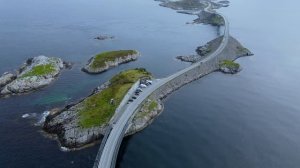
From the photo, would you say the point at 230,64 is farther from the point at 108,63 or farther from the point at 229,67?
the point at 108,63

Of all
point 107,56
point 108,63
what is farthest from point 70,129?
point 107,56

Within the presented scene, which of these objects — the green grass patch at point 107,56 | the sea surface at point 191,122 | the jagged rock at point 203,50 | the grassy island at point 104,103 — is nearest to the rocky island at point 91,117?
the grassy island at point 104,103

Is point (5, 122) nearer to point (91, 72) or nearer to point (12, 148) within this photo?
point (12, 148)

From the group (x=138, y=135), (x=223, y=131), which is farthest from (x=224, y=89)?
(x=138, y=135)

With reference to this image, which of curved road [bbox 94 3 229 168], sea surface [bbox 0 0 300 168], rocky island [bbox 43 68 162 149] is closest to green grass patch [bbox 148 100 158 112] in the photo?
rocky island [bbox 43 68 162 149]

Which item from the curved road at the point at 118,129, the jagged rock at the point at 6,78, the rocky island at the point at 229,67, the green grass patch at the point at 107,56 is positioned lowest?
the rocky island at the point at 229,67

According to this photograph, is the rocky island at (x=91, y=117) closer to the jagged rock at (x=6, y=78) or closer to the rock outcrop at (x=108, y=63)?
the rock outcrop at (x=108, y=63)
